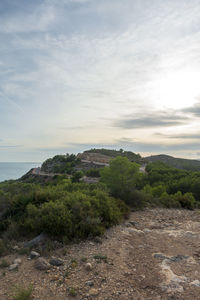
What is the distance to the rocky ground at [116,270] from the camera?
4374 millimetres

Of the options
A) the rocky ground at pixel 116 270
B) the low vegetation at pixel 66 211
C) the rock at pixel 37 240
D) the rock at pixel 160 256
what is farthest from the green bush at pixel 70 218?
the rock at pixel 160 256

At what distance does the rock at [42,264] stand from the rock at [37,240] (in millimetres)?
1116

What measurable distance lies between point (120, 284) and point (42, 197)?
563 cm

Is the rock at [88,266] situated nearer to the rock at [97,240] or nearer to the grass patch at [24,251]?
the rock at [97,240]

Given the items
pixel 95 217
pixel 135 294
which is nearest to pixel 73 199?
pixel 95 217

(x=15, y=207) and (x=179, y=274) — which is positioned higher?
(x=15, y=207)

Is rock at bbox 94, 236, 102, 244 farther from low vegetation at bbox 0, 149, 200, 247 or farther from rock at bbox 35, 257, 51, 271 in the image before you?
rock at bbox 35, 257, 51, 271

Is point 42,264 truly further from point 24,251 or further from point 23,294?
point 23,294

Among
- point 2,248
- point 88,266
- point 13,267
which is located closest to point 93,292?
point 88,266

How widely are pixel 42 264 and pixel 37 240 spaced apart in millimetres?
1493

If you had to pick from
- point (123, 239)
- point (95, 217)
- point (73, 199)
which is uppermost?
point (73, 199)

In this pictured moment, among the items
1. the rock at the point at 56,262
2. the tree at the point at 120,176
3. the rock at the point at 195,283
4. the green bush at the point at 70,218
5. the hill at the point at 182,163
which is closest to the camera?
the rock at the point at 195,283

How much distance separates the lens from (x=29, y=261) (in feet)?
18.6

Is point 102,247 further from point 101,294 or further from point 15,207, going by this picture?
point 15,207
